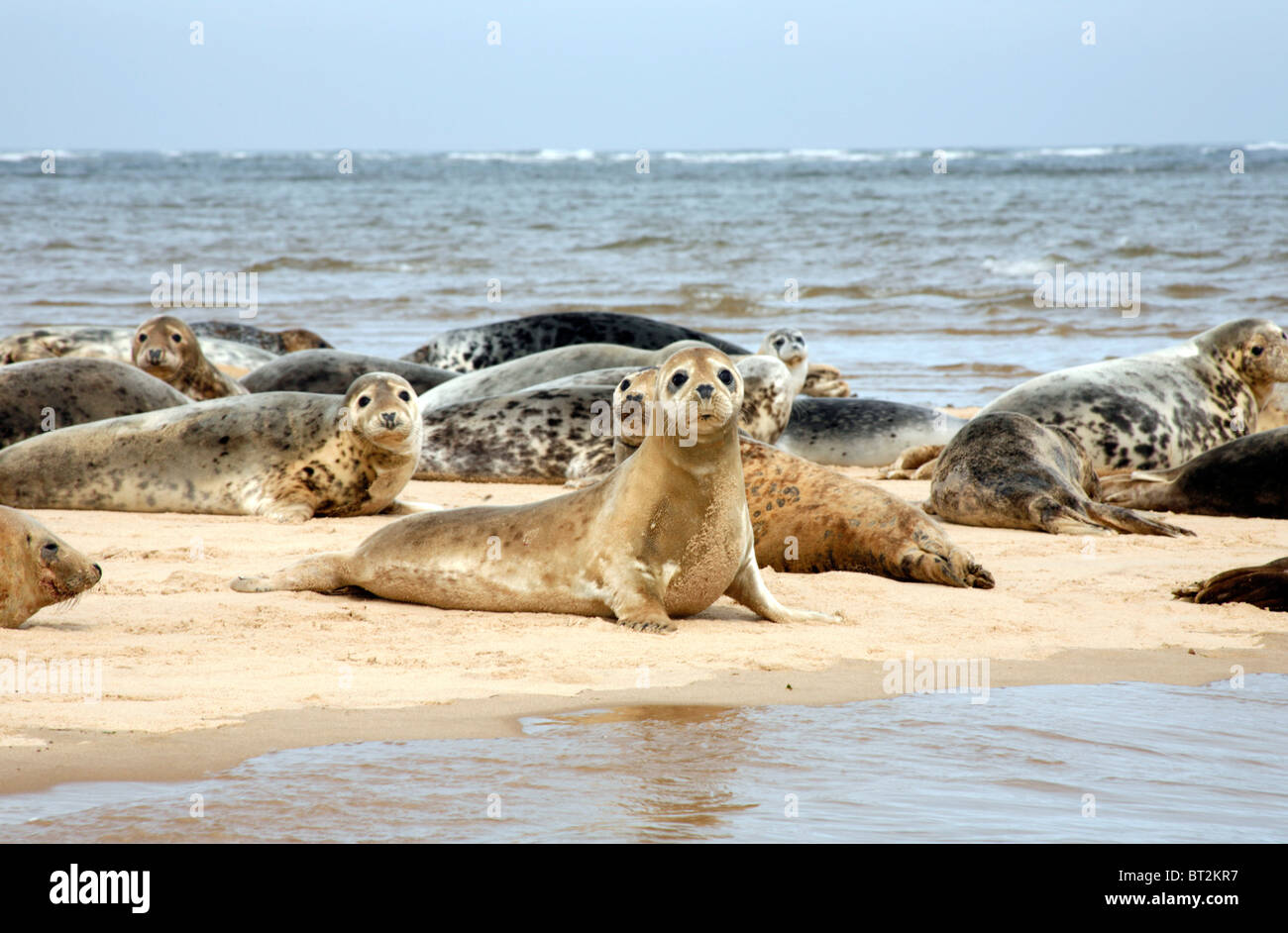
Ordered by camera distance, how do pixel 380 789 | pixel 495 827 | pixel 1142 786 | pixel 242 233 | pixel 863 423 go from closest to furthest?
pixel 495 827 < pixel 380 789 < pixel 1142 786 < pixel 863 423 < pixel 242 233

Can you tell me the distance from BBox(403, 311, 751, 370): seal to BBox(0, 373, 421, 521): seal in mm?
4215

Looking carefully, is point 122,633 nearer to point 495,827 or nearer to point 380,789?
point 380,789

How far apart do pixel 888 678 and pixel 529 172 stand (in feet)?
202

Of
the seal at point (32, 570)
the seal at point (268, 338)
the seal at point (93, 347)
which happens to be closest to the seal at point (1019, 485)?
the seal at point (32, 570)

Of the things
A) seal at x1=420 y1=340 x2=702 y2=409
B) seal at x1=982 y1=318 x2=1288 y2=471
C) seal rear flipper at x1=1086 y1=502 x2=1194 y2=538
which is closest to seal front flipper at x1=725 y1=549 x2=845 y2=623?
seal rear flipper at x1=1086 y1=502 x2=1194 y2=538

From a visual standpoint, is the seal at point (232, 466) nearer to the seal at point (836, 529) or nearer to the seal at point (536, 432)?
the seal at point (536, 432)

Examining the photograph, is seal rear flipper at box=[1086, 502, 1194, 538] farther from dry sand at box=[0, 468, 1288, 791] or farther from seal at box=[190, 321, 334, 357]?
seal at box=[190, 321, 334, 357]

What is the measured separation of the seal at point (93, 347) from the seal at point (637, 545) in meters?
6.71

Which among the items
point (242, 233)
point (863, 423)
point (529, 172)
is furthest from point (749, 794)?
point (529, 172)

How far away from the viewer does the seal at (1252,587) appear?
16.6 ft

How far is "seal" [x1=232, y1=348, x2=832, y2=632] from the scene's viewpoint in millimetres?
4562

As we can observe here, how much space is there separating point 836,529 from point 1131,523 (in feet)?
5.46

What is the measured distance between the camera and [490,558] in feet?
15.9

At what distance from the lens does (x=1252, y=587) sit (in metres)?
5.09
